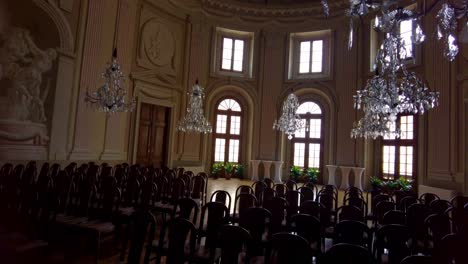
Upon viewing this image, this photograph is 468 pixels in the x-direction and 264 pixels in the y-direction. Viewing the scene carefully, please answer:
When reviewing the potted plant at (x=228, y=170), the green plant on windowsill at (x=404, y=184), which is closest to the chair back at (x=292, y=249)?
the green plant on windowsill at (x=404, y=184)

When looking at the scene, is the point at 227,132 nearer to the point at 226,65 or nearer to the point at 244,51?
the point at 226,65

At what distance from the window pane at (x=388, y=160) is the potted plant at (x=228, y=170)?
6.35 m

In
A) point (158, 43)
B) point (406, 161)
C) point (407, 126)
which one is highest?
point (158, 43)

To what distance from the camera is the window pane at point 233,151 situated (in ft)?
47.2

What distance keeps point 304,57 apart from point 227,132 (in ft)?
16.9

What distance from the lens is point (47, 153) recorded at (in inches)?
319

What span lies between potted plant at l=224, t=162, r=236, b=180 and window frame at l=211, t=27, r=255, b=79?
4225 millimetres

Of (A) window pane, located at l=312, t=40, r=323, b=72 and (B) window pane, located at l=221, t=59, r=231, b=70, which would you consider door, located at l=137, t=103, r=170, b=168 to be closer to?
(B) window pane, located at l=221, t=59, r=231, b=70

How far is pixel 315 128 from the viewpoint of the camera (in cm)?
1370

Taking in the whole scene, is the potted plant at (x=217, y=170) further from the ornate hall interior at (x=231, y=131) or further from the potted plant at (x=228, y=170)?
the potted plant at (x=228, y=170)

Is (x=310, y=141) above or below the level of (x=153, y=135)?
above

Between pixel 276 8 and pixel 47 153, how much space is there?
11162mm

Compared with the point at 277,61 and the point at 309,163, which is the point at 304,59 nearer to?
the point at 277,61

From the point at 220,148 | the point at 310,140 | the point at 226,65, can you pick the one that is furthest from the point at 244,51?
the point at 310,140
